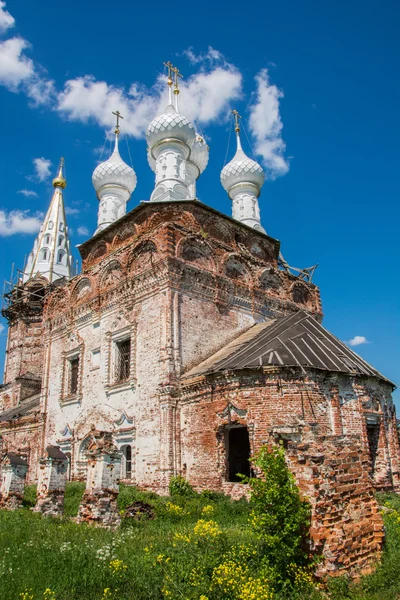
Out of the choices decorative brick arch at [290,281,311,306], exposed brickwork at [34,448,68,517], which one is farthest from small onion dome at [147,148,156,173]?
exposed brickwork at [34,448,68,517]

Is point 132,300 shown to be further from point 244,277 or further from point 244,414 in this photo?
point 244,414

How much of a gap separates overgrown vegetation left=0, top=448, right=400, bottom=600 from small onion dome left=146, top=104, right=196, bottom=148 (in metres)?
15.9

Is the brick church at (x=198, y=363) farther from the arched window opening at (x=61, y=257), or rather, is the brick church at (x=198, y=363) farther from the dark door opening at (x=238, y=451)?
the arched window opening at (x=61, y=257)

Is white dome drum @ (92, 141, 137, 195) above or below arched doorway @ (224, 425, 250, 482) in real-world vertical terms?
above

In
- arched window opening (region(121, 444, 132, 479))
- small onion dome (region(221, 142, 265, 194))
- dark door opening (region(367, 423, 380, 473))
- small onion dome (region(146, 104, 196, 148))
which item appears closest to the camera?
dark door opening (region(367, 423, 380, 473))

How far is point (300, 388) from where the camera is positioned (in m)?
11.7

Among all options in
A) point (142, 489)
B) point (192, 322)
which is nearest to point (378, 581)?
point (142, 489)

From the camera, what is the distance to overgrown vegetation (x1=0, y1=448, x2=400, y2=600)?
4785mm

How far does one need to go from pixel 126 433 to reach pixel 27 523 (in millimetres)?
6085

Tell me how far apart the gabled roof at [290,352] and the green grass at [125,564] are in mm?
4740

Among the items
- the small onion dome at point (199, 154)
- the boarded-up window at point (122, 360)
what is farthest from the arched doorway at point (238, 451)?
the small onion dome at point (199, 154)

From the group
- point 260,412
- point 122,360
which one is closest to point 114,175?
point 122,360

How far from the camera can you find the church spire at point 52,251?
28969mm

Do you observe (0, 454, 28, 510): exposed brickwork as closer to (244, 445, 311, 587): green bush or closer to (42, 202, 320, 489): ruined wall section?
(42, 202, 320, 489): ruined wall section
